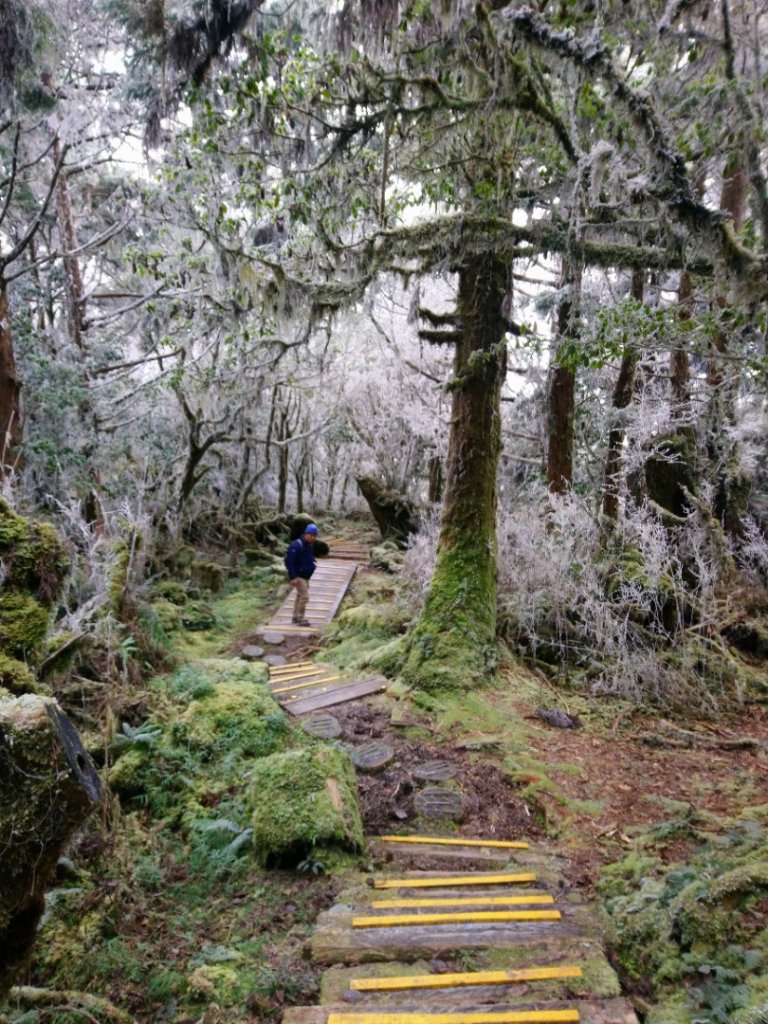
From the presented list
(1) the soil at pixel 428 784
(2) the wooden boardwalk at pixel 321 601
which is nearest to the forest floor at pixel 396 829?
(1) the soil at pixel 428 784

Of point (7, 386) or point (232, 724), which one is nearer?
point (232, 724)

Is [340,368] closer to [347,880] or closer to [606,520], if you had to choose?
[606,520]

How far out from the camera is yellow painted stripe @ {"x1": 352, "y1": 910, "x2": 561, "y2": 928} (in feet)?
9.62

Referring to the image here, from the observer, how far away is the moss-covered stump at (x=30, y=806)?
5.41 ft

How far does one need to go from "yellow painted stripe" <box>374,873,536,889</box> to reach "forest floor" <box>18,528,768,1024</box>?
0.30 m

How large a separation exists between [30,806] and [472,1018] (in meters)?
1.80

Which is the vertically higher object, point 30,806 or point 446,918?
point 30,806

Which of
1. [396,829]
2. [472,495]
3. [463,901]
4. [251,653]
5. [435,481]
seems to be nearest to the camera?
[463,901]

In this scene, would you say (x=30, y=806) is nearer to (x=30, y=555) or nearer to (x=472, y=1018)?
(x=30, y=555)

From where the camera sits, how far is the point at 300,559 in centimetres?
1061

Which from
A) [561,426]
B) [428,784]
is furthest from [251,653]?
[561,426]

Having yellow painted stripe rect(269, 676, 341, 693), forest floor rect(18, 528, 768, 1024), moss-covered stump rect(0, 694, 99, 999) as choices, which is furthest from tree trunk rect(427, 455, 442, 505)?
moss-covered stump rect(0, 694, 99, 999)

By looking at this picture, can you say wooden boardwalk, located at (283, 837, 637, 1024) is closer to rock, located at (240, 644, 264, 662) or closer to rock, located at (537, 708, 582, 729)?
rock, located at (537, 708, 582, 729)

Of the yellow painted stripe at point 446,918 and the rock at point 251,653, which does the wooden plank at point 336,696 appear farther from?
the yellow painted stripe at point 446,918
